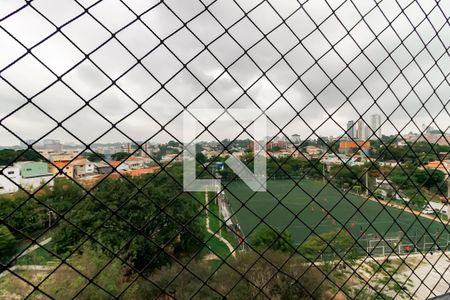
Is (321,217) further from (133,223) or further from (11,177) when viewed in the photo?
(11,177)

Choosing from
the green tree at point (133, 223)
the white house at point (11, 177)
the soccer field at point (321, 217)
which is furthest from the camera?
the soccer field at point (321, 217)

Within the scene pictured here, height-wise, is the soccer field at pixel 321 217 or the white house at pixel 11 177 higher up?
the white house at pixel 11 177

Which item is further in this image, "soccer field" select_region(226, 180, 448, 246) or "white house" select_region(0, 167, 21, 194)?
"soccer field" select_region(226, 180, 448, 246)

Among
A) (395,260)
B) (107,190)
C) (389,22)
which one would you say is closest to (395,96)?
(389,22)

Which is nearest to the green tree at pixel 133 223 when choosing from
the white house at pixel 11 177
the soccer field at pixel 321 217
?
the white house at pixel 11 177

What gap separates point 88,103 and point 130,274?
5.81 meters

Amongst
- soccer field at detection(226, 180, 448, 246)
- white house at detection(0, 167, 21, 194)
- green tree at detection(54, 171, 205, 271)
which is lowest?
Result: soccer field at detection(226, 180, 448, 246)

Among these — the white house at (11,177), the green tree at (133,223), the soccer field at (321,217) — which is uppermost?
the white house at (11,177)

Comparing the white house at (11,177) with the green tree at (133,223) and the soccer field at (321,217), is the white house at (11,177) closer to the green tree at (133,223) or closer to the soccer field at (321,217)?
the green tree at (133,223)

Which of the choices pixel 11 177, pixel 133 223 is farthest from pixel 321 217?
pixel 11 177

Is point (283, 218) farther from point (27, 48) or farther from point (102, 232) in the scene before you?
point (27, 48)

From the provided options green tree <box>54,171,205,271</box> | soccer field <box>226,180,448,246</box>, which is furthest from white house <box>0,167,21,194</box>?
soccer field <box>226,180,448,246</box>

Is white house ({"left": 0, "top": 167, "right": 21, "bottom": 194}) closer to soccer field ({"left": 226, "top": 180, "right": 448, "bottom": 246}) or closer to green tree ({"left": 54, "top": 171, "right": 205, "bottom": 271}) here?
green tree ({"left": 54, "top": 171, "right": 205, "bottom": 271})

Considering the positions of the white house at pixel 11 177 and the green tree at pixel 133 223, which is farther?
the green tree at pixel 133 223
